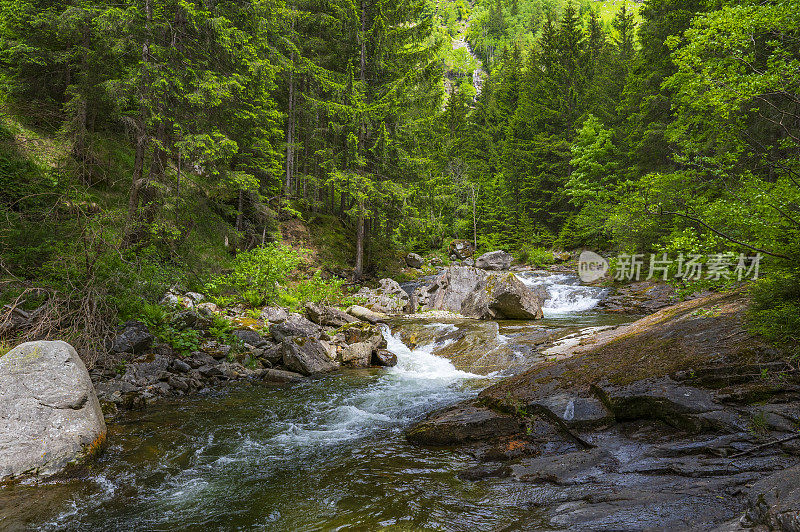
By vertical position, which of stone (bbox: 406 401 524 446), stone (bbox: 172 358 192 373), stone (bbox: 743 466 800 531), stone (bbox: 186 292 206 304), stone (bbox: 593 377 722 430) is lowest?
stone (bbox: 172 358 192 373)

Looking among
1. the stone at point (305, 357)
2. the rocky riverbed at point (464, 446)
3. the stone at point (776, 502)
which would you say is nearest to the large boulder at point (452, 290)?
the stone at point (305, 357)

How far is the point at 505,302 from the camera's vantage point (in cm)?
1385

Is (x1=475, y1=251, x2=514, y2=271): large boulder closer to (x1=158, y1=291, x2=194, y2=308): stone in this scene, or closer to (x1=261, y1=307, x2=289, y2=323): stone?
(x1=261, y1=307, x2=289, y2=323): stone

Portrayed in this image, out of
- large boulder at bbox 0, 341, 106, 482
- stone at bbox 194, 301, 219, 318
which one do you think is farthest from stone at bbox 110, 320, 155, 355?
large boulder at bbox 0, 341, 106, 482

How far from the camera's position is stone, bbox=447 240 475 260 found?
33344mm

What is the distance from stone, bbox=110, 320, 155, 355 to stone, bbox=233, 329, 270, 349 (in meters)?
1.98

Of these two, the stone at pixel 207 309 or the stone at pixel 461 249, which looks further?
the stone at pixel 461 249

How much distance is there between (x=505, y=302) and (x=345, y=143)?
12755 millimetres

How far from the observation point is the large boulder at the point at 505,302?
13812mm

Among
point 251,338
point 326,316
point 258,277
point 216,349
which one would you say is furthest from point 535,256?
point 216,349

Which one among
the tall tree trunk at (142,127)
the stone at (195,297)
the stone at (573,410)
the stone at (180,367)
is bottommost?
the stone at (180,367)

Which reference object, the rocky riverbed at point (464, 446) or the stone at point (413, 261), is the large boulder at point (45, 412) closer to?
the rocky riverbed at point (464, 446)

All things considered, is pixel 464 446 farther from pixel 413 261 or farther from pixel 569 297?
pixel 413 261

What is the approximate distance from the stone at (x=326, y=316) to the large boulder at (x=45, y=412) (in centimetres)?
738
